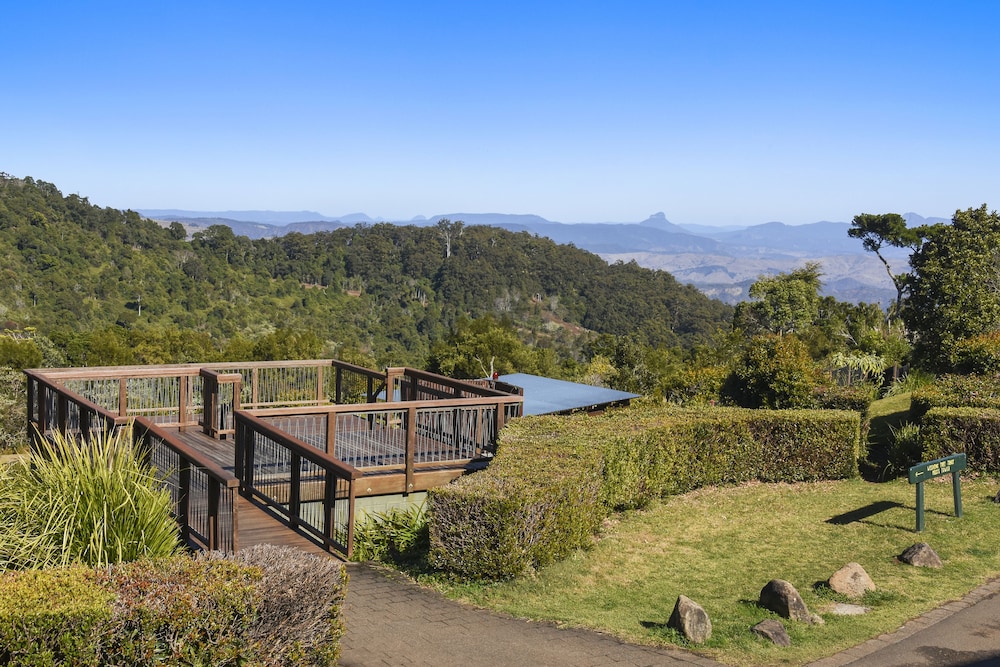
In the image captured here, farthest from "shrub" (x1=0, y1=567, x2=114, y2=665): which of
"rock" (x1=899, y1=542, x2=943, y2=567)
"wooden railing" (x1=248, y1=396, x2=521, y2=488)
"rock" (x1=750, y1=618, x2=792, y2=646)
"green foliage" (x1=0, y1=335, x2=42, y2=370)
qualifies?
"green foliage" (x1=0, y1=335, x2=42, y2=370)

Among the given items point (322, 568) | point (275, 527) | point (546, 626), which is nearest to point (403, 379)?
point (275, 527)

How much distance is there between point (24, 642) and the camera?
12.6 feet

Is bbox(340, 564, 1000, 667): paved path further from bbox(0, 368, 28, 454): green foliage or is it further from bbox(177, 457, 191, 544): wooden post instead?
bbox(0, 368, 28, 454): green foliage

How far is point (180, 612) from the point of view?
416 centimetres

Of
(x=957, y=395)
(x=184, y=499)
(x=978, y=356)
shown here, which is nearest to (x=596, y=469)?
(x=184, y=499)

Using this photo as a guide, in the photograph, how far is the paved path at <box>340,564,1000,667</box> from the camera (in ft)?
18.0

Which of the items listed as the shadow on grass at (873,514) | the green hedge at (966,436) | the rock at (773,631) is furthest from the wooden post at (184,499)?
the green hedge at (966,436)

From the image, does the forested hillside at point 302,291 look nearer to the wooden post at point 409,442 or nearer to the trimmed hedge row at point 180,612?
the wooden post at point 409,442

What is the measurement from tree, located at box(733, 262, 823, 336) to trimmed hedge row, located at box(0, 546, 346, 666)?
1554 inches

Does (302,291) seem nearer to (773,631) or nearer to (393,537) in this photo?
(393,537)

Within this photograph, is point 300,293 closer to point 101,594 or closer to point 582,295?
point 582,295

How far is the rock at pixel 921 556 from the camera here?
7.80 metres

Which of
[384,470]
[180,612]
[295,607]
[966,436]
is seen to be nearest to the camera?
[180,612]

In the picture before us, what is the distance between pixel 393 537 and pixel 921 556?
4781mm
